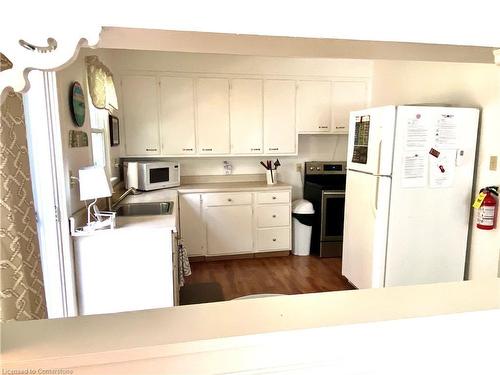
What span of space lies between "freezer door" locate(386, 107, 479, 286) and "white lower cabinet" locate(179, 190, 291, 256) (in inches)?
58.1

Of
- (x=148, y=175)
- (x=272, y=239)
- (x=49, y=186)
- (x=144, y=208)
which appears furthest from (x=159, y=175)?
(x=49, y=186)

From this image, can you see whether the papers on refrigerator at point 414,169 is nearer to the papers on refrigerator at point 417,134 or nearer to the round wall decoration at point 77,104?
the papers on refrigerator at point 417,134

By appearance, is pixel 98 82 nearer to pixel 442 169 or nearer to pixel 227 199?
pixel 227 199

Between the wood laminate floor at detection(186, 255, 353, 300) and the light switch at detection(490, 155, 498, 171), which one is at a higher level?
the light switch at detection(490, 155, 498, 171)

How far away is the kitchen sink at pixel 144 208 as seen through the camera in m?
2.73

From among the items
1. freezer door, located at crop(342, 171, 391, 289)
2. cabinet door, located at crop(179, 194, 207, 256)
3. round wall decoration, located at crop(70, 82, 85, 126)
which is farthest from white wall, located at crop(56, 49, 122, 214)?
freezer door, located at crop(342, 171, 391, 289)

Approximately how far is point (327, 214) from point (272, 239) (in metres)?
0.69

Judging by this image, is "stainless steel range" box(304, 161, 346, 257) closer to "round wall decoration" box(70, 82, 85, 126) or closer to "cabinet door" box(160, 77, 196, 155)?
"cabinet door" box(160, 77, 196, 155)

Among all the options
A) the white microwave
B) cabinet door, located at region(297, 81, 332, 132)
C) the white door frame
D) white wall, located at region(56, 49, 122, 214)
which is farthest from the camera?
cabinet door, located at region(297, 81, 332, 132)

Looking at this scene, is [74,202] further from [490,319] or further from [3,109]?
[490,319]

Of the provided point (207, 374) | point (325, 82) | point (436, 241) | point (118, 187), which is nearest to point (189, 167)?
point (118, 187)

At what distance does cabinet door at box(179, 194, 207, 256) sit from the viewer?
3576mm

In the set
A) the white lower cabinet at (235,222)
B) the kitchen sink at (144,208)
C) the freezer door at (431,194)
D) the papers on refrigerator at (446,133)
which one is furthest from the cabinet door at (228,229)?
the papers on refrigerator at (446,133)

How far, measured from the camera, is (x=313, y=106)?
390 cm
